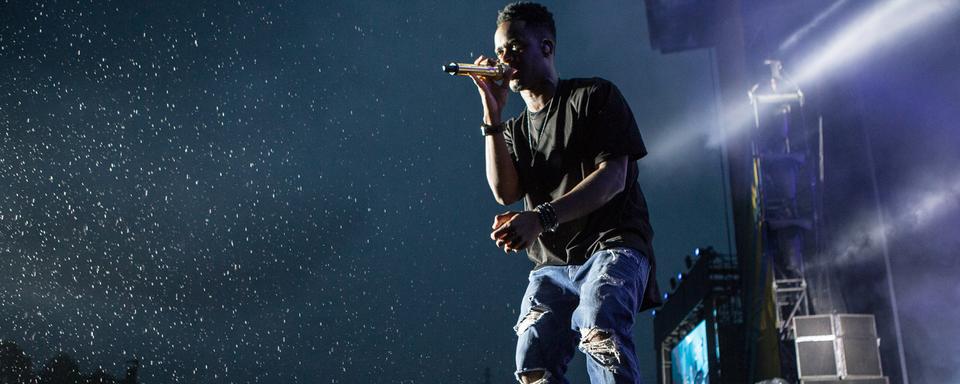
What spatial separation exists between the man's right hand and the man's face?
0.05 metres

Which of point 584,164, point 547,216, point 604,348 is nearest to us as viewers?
point 604,348

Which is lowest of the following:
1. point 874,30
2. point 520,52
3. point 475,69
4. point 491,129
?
point 491,129

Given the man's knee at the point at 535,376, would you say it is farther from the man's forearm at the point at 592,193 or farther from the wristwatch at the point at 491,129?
the wristwatch at the point at 491,129

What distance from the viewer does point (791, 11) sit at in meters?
11.4

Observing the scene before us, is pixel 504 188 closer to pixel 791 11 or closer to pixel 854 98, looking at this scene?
pixel 854 98

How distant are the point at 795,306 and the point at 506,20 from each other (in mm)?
9037

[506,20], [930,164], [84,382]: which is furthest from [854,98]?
[84,382]

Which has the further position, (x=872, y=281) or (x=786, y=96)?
(x=786, y=96)

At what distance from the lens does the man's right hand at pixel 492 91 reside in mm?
2248

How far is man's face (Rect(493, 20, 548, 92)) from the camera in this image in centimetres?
235

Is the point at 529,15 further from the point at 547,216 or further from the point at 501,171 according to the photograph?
the point at 547,216

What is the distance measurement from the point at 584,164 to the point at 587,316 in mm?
549

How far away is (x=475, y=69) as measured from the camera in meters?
2.24

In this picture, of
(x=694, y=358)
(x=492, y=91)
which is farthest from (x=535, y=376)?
(x=694, y=358)
